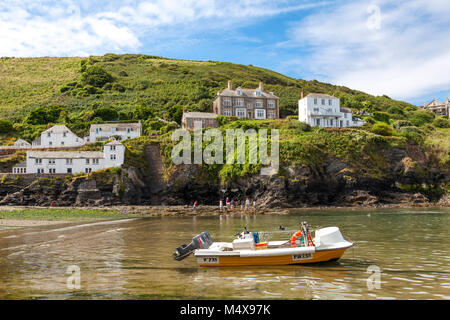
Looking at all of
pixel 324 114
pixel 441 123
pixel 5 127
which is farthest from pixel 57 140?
pixel 441 123

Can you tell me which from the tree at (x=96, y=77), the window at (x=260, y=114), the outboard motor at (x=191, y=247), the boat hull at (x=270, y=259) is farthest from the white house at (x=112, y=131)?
the boat hull at (x=270, y=259)

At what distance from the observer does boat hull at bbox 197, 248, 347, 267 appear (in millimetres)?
16844

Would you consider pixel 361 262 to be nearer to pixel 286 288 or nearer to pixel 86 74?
pixel 286 288

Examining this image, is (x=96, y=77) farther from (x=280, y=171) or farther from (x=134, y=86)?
(x=280, y=171)

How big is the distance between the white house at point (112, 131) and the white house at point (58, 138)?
11.2 ft

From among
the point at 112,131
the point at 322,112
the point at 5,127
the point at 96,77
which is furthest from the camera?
the point at 96,77

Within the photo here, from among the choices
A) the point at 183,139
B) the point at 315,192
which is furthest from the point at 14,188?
the point at 315,192

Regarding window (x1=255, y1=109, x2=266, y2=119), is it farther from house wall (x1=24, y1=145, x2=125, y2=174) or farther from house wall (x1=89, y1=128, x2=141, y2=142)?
house wall (x1=24, y1=145, x2=125, y2=174)

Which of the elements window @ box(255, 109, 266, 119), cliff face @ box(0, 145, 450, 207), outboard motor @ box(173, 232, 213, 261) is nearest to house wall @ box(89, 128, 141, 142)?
cliff face @ box(0, 145, 450, 207)

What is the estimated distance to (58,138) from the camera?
253 ft

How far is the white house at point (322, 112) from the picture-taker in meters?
82.2

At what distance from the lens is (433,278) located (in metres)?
14.1

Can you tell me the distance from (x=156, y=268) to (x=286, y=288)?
21.8 ft

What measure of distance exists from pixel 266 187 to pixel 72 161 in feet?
117
